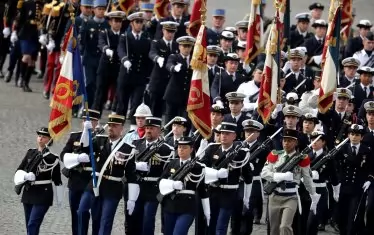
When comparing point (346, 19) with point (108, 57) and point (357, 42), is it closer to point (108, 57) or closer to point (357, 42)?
point (357, 42)

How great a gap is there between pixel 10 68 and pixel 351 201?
37.9 feet

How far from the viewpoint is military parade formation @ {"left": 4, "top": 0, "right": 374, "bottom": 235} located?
76.6 ft

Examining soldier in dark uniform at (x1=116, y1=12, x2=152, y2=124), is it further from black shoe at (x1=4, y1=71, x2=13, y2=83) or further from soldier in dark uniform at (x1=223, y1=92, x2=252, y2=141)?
black shoe at (x1=4, y1=71, x2=13, y2=83)

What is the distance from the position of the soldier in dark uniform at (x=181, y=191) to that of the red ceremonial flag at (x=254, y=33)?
5210mm

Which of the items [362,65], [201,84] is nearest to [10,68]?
[362,65]

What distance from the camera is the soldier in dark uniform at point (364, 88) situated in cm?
2762

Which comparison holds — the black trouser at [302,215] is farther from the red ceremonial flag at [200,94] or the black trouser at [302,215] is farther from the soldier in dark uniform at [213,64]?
the soldier in dark uniform at [213,64]

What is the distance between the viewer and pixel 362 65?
98.0ft

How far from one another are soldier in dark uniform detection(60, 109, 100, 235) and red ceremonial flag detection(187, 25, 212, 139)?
5.22 ft

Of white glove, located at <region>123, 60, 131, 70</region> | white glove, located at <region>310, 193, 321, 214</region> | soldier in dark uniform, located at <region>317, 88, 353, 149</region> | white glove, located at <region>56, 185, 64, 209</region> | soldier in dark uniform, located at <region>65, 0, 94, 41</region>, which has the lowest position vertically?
white glove, located at <region>310, 193, 321, 214</region>

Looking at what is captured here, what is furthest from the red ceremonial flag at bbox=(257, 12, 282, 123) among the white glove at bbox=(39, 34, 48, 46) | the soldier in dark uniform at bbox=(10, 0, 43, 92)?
the soldier in dark uniform at bbox=(10, 0, 43, 92)

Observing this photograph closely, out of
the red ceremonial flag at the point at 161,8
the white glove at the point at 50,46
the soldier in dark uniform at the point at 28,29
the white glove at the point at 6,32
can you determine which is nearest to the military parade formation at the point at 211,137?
the red ceremonial flag at the point at 161,8

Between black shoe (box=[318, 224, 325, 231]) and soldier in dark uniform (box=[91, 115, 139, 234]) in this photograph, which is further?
black shoe (box=[318, 224, 325, 231])

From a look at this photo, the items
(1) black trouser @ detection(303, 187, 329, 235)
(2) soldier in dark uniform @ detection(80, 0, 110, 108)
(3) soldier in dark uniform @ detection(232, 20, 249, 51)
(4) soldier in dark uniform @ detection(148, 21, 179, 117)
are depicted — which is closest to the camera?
(1) black trouser @ detection(303, 187, 329, 235)
